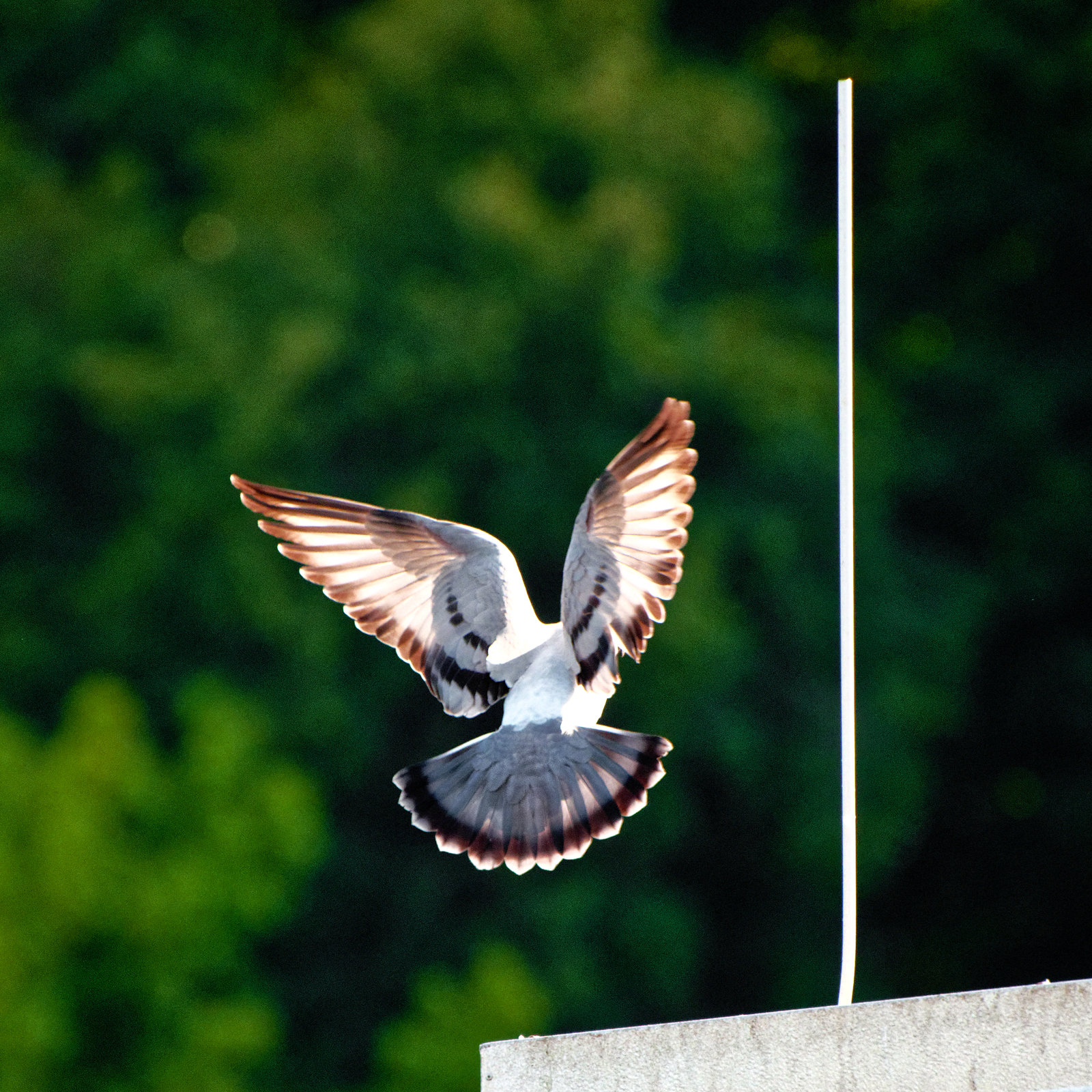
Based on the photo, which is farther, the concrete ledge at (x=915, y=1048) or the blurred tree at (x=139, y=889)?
the blurred tree at (x=139, y=889)

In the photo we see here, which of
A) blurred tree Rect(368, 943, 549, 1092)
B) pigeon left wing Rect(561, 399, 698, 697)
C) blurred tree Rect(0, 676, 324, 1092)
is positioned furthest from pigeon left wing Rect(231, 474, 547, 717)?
blurred tree Rect(368, 943, 549, 1092)

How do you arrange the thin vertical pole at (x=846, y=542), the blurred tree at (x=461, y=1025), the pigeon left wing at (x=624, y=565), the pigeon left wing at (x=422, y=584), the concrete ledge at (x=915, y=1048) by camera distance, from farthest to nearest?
1. the blurred tree at (x=461, y=1025)
2. the pigeon left wing at (x=422, y=584)
3. the pigeon left wing at (x=624, y=565)
4. the thin vertical pole at (x=846, y=542)
5. the concrete ledge at (x=915, y=1048)

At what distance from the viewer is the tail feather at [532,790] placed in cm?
555

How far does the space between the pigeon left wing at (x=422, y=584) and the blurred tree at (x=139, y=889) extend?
901 centimetres

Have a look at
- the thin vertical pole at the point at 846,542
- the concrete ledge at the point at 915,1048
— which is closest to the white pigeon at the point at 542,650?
the thin vertical pole at the point at 846,542

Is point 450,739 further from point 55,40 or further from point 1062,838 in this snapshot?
point 55,40

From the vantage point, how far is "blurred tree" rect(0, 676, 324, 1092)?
581 inches

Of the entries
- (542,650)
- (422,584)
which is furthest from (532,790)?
(422,584)

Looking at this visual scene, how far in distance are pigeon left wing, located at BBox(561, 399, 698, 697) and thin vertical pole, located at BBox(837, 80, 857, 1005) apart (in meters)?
0.50

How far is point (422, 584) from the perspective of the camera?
20.7ft

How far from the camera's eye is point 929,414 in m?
21.1

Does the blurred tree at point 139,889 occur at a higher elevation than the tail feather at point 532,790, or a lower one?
higher

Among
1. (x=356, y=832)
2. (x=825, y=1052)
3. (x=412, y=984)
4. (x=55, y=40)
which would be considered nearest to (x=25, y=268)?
(x=55, y=40)

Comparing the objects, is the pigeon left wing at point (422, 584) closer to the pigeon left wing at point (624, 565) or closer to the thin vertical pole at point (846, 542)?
the pigeon left wing at point (624, 565)
